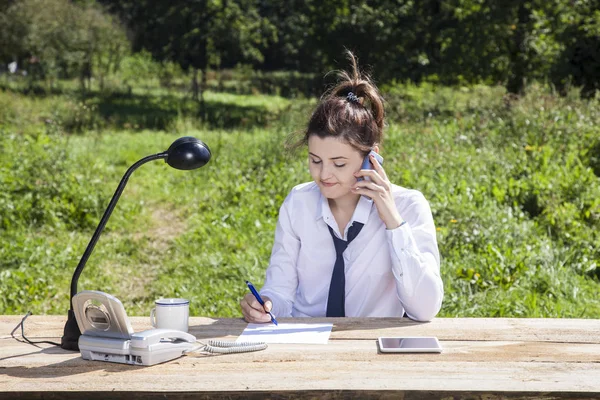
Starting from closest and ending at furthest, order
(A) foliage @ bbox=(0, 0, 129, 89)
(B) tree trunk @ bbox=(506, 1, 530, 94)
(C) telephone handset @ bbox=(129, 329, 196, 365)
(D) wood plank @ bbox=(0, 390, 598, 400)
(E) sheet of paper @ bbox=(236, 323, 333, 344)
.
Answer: (D) wood plank @ bbox=(0, 390, 598, 400) → (C) telephone handset @ bbox=(129, 329, 196, 365) → (E) sheet of paper @ bbox=(236, 323, 333, 344) → (B) tree trunk @ bbox=(506, 1, 530, 94) → (A) foliage @ bbox=(0, 0, 129, 89)

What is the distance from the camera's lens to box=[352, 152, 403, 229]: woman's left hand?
2.79m

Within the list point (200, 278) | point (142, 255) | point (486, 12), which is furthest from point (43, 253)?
point (486, 12)

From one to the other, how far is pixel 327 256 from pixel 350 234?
13 cm

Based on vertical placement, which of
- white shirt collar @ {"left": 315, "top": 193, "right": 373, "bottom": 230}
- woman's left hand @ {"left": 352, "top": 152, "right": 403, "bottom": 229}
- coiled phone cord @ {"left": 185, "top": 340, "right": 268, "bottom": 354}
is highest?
woman's left hand @ {"left": 352, "top": 152, "right": 403, "bottom": 229}

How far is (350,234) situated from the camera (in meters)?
3.01

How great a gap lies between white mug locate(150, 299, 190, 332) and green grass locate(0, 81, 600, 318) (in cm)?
283

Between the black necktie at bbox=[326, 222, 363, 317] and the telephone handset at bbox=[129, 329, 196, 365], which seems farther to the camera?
the black necktie at bbox=[326, 222, 363, 317]

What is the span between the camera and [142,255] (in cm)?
→ 691

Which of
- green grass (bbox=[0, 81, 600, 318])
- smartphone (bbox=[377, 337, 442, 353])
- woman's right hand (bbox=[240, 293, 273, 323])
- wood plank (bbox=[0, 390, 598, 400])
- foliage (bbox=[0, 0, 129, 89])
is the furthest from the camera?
foliage (bbox=[0, 0, 129, 89])

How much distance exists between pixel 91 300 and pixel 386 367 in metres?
0.88

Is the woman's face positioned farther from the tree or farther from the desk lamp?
the tree

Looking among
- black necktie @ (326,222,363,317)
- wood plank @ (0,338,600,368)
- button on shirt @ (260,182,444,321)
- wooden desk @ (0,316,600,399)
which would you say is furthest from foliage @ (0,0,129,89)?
wooden desk @ (0,316,600,399)

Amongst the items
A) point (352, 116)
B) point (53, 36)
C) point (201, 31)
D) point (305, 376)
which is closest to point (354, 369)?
point (305, 376)

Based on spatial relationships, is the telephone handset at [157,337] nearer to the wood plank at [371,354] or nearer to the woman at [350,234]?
the wood plank at [371,354]
